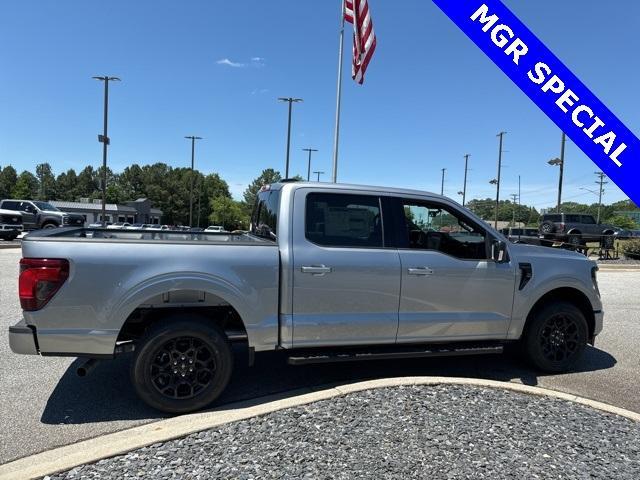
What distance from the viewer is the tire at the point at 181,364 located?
12.9 ft

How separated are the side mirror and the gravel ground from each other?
1468 millimetres

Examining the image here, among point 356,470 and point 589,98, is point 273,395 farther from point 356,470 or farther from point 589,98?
point 589,98

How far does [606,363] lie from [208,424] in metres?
4.81

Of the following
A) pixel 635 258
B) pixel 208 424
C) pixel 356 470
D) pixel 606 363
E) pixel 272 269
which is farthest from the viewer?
pixel 635 258

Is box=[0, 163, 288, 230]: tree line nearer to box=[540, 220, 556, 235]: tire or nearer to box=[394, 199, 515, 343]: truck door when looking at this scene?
box=[540, 220, 556, 235]: tire

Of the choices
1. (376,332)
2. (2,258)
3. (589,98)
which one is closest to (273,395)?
(376,332)

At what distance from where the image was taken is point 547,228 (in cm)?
2816

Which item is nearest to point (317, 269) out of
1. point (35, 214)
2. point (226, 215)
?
point (35, 214)

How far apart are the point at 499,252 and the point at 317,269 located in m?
1.90

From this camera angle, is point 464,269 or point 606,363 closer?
point 464,269

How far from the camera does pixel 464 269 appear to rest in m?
4.82

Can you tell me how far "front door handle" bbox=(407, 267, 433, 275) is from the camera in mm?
4637

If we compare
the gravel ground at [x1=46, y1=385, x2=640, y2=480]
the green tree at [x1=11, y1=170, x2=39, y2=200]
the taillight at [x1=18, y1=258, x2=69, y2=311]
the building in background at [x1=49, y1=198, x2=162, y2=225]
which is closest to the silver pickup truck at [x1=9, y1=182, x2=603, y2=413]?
the taillight at [x1=18, y1=258, x2=69, y2=311]

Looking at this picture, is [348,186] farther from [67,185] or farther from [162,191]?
[67,185]
